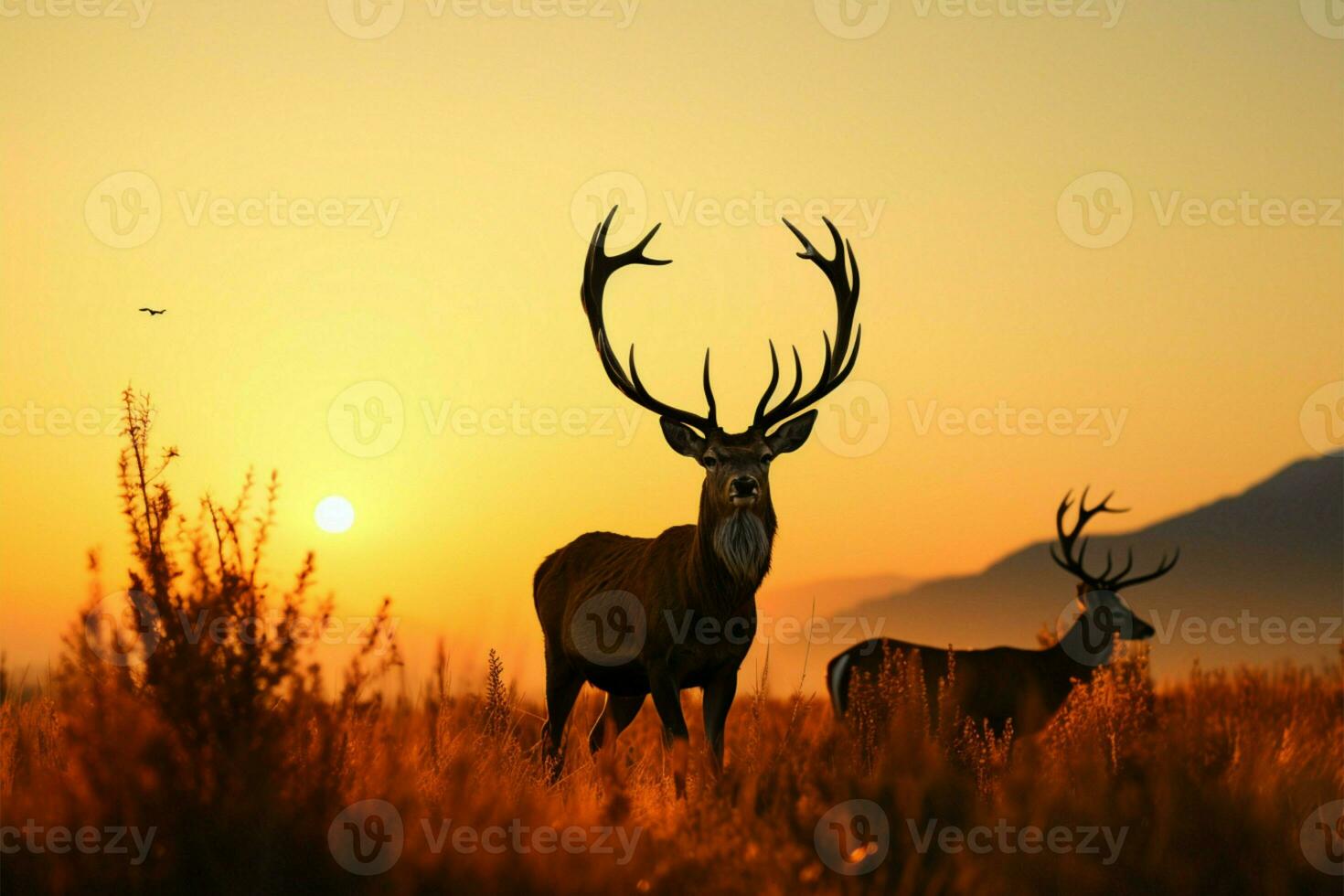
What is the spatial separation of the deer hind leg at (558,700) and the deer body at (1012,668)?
2.82 metres

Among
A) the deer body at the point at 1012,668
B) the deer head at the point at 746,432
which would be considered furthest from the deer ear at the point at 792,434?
the deer body at the point at 1012,668

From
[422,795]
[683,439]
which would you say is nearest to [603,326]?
[683,439]

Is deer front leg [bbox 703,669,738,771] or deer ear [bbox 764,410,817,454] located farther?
deer ear [bbox 764,410,817,454]

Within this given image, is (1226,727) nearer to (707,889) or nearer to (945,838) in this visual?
(945,838)

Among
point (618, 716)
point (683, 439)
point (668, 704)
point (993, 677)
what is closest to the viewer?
point (668, 704)

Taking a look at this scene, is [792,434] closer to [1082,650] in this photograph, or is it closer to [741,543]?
[741,543]

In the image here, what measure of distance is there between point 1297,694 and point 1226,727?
420 cm

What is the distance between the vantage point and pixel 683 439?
29.7ft

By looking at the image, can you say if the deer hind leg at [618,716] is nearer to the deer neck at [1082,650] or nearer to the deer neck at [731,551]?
the deer neck at [731,551]

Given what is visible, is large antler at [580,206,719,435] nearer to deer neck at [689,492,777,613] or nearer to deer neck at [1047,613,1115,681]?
deer neck at [689,492,777,613]

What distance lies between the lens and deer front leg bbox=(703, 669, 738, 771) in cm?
851

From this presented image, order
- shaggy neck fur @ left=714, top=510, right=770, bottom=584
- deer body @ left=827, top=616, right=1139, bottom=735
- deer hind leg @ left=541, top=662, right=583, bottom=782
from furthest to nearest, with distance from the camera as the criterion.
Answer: deer body @ left=827, top=616, right=1139, bottom=735 → deer hind leg @ left=541, top=662, right=583, bottom=782 → shaggy neck fur @ left=714, top=510, right=770, bottom=584

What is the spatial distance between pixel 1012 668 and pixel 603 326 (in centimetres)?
514

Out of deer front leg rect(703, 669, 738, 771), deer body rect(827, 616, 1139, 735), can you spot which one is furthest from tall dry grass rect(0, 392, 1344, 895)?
deer body rect(827, 616, 1139, 735)
